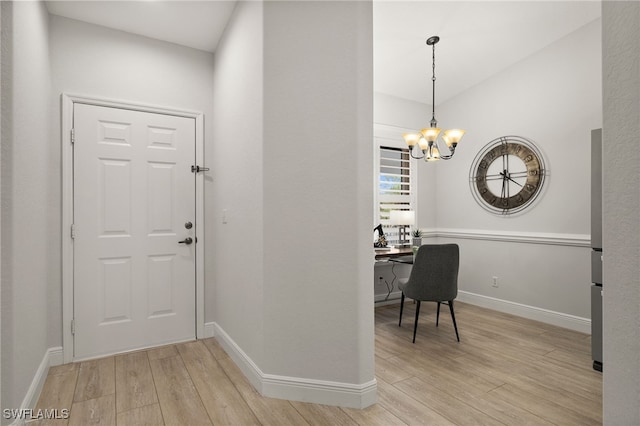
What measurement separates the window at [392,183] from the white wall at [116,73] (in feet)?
7.36

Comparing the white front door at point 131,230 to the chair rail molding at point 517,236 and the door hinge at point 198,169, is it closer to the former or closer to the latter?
the door hinge at point 198,169

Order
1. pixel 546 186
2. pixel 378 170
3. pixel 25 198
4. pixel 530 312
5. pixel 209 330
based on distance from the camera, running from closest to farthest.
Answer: pixel 25 198 < pixel 209 330 < pixel 546 186 < pixel 530 312 < pixel 378 170

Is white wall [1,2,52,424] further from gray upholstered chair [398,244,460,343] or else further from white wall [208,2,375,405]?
gray upholstered chair [398,244,460,343]

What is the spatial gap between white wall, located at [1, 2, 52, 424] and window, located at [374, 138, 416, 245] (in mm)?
3355

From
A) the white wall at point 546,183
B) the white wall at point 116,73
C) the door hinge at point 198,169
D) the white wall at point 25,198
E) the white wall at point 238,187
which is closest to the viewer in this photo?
the white wall at point 25,198

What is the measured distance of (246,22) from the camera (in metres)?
2.34

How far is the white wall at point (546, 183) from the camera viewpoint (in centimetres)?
319

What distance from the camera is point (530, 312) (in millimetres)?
3613

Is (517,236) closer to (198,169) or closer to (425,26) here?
(425,26)

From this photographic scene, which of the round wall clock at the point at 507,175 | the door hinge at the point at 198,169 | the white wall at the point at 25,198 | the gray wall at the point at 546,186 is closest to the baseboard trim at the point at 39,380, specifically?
the white wall at the point at 25,198

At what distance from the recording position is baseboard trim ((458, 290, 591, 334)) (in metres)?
3.23

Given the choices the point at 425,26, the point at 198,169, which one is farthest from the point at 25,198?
the point at 425,26

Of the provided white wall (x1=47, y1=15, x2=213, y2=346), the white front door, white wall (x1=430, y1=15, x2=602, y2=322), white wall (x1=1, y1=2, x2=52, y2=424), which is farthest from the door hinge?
white wall (x1=430, y1=15, x2=602, y2=322)

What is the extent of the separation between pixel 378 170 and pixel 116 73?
3018 millimetres
